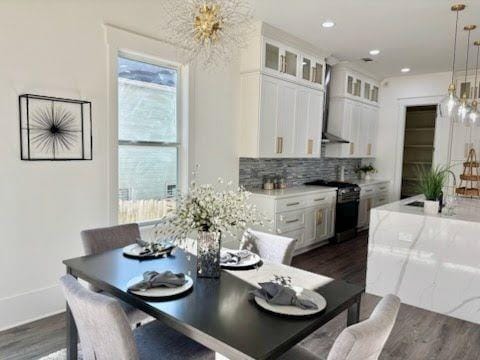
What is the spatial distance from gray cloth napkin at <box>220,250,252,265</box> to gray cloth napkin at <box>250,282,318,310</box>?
433 mm

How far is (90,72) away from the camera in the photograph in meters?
3.11

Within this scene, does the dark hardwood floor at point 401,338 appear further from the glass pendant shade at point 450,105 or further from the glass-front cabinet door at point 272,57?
the glass-front cabinet door at point 272,57

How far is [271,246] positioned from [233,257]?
1.19ft

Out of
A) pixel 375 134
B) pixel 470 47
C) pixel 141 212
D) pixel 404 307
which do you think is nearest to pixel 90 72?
pixel 141 212

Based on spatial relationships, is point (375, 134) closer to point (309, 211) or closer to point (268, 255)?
point (309, 211)

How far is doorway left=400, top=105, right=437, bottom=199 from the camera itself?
7.88 meters

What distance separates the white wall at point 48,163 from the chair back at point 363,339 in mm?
2608

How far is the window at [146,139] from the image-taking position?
350 cm

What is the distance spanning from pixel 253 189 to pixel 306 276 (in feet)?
10.0

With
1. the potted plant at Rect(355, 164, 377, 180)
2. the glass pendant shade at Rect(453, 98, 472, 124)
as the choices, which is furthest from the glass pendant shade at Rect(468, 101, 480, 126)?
the potted plant at Rect(355, 164, 377, 180)

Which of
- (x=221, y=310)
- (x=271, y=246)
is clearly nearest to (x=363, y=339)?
(x=221, y=310)

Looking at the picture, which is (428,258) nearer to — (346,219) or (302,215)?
(302,215)

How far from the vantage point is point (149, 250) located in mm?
2299

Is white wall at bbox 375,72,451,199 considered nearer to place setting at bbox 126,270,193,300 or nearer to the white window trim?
the white window trim
